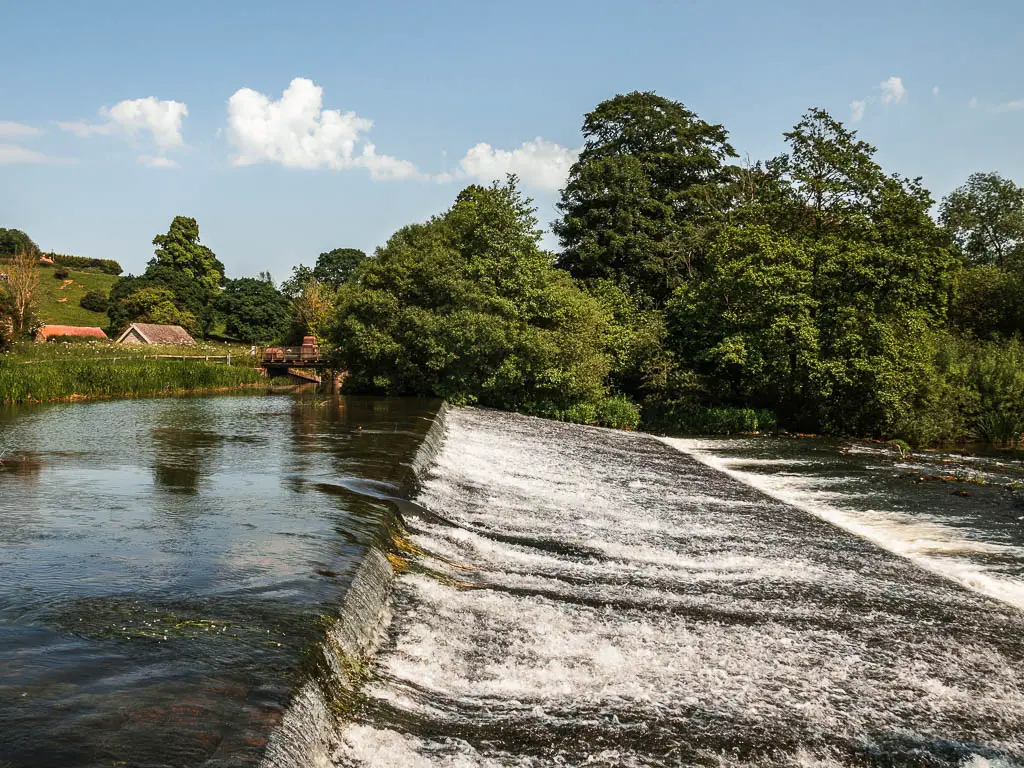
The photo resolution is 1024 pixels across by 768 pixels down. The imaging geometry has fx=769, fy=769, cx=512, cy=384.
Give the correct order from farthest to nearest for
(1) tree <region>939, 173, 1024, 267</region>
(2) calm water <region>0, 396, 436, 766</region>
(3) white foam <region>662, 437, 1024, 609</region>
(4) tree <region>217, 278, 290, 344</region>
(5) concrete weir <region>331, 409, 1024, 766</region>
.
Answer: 1. (4) tree <region>217, 278, 290, 344</region>
2. (1) tree <region>939, 173, 1024, 267</region>
3. (3) white foam <region>662, 437, 1024, 609</region>
4. (5) concrete weir <region>331, 409, 1024, 766</region>
5. (2) calm water <region>0, 396, 436, 766</region>

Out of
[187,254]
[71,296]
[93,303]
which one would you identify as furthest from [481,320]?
[71,296]

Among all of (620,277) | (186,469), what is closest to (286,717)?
(186,469)

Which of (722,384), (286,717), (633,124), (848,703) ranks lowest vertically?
(848,703)

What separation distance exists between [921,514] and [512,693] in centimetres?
1219

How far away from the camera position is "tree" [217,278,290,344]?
90938mm

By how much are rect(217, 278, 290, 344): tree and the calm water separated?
78095 millimetres

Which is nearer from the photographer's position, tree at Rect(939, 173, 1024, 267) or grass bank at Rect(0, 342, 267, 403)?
grass bank at Rect(0, 342, 267, 403)

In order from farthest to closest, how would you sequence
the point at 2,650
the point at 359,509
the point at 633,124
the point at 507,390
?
the point at 633,124 < the point at 507,390 < the point at 359,509 < the point at 2,650

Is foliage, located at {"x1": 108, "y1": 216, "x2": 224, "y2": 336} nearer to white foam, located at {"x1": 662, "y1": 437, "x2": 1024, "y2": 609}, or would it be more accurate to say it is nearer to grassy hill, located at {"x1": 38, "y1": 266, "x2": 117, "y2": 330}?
grassy hill, located at {"x1": 38, "y1": 266, "x2": 117, "y2": 330}

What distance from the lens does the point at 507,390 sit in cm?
3162

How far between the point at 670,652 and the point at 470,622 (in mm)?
1881

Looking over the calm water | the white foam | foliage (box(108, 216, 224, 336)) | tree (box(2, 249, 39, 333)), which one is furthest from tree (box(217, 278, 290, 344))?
the white foam

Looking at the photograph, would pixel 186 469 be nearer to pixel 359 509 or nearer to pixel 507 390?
pixel 359 509

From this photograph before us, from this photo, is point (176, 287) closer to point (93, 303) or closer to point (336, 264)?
point (93, 303)
